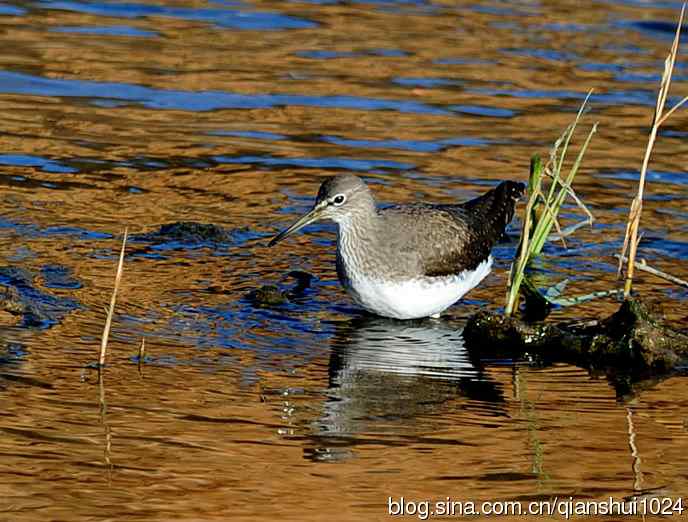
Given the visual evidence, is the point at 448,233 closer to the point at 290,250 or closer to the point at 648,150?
the point at 290,250

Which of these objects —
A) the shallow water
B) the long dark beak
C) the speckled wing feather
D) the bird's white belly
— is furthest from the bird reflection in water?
the long dark beak

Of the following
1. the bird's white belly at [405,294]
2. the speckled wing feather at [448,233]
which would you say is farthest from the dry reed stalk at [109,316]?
the speckled wing feather at [448,233]

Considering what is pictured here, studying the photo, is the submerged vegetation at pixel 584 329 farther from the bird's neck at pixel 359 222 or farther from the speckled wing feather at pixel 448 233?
the bird's neck at pixel 359 222

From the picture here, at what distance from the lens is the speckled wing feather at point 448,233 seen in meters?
9.32

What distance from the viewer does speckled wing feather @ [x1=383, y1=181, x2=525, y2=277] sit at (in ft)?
30.6

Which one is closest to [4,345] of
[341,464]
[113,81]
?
[341,464]

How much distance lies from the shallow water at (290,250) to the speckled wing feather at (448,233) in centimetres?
39

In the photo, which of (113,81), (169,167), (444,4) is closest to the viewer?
(169,167)

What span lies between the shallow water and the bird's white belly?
145 millimetres

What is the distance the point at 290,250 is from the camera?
10.6 m

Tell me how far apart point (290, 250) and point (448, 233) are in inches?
56.2

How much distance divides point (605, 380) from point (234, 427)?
234 cm

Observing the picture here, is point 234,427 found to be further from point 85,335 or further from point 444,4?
point 444,4

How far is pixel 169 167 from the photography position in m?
12.4
